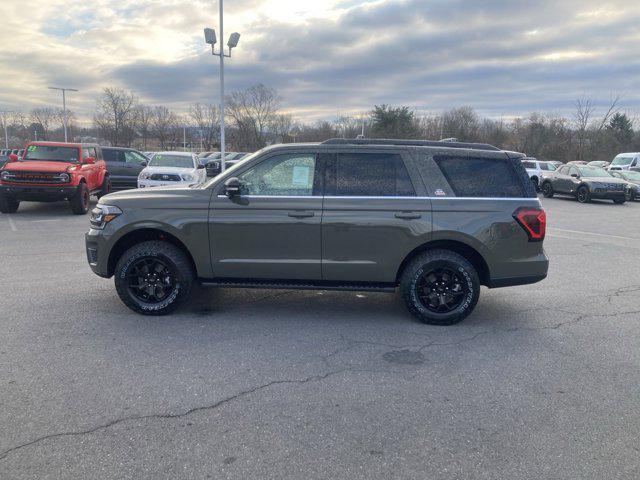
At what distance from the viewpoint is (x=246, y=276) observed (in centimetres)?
515

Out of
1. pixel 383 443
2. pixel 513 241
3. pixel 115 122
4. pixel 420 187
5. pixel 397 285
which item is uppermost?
pixel 115 122

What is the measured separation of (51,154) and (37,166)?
3.49 ft

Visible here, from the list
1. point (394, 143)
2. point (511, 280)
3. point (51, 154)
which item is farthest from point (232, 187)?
point (51, 154)

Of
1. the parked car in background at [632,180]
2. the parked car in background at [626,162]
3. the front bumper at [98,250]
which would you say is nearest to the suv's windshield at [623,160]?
the parked car in background at [626,162]

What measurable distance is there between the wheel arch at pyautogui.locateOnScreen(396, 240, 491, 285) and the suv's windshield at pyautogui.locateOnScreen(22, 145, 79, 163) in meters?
11.5

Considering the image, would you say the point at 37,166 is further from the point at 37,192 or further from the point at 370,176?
the point at 370,176

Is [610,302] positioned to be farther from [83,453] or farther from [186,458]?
[83,453]

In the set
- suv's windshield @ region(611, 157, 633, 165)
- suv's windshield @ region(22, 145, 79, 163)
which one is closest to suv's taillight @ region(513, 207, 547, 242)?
suv's windshield @ region(22, 145, 79, 163)

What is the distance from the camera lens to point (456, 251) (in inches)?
206

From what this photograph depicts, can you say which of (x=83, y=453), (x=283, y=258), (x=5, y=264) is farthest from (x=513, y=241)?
(x=5, y=264)

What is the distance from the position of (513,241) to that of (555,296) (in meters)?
1.86

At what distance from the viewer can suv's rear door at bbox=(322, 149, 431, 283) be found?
497cm

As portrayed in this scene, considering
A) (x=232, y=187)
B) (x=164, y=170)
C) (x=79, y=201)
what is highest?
(x=164, y=170)

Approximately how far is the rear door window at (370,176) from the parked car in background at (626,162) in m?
28.3
